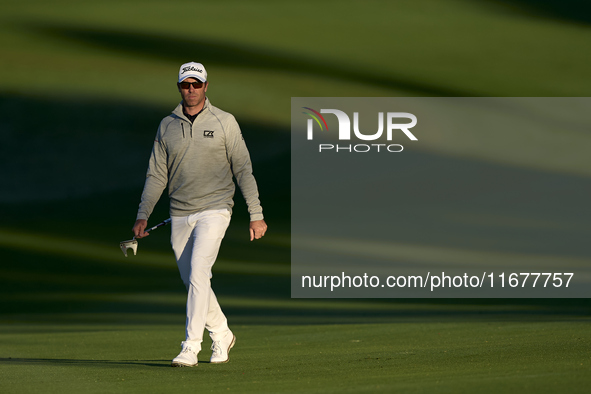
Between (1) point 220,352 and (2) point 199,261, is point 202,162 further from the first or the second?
(1) point 220,352

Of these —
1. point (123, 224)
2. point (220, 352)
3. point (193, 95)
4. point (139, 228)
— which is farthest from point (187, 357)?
point (123, 224)

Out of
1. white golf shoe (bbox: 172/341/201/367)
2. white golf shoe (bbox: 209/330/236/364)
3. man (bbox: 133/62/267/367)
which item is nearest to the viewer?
white golf shoe (bbox: 172/341/201/367)

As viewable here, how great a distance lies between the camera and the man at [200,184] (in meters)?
4.11

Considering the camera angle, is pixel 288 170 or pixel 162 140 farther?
pixel 288 170

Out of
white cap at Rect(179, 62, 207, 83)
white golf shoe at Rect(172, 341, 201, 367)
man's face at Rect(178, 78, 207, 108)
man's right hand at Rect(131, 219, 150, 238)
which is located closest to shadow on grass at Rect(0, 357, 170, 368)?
white golf shoe at Rect(172, 341, 201, 367)

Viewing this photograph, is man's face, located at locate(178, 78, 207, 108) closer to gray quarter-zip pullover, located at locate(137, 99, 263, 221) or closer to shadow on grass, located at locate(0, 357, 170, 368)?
gray quarter-zip pullover, located at locate(137, 99, 263, 221)

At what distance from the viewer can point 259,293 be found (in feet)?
28.3

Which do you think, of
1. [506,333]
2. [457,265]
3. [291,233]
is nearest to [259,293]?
[291,233]

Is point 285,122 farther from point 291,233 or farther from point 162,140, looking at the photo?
point 162,140

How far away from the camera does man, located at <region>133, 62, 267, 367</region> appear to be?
4113mm

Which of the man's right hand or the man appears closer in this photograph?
the man

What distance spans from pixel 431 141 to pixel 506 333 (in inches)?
199

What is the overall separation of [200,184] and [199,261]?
37cm

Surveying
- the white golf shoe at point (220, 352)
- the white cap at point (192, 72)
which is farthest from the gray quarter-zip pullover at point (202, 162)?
the white golf shoe at point (220, 352)
